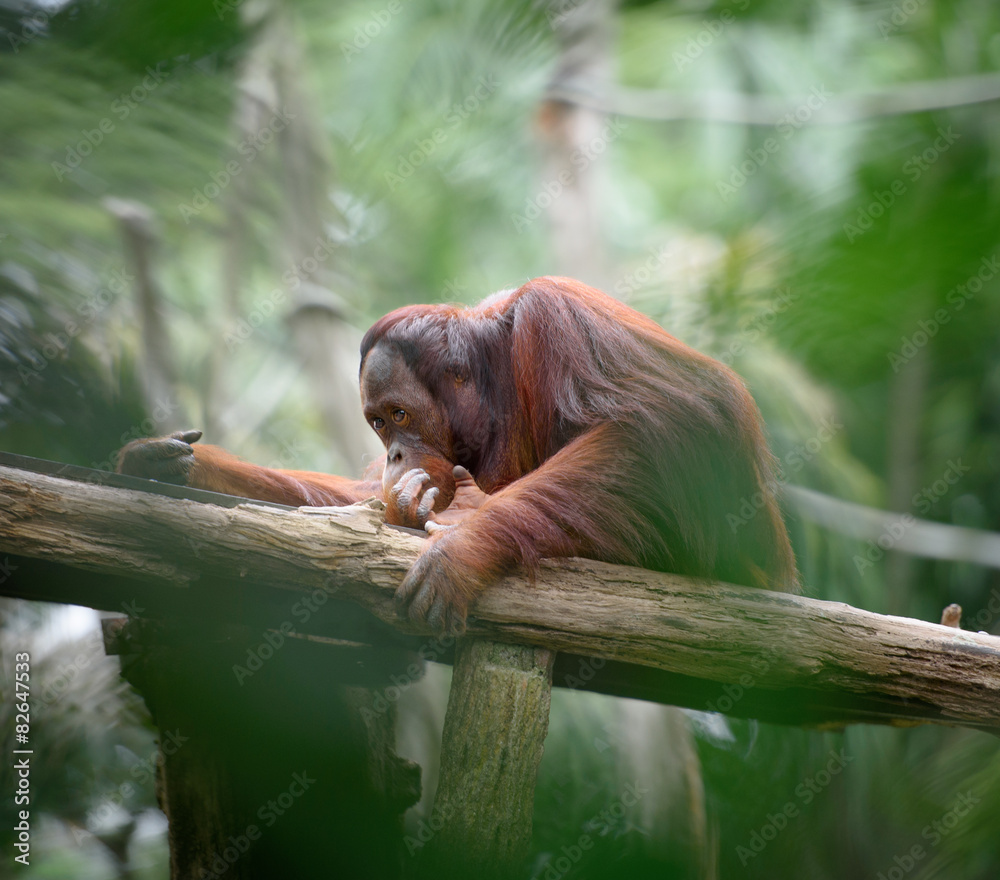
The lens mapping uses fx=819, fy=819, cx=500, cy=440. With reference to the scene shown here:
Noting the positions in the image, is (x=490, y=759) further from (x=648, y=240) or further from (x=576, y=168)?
(x=648, y=240)

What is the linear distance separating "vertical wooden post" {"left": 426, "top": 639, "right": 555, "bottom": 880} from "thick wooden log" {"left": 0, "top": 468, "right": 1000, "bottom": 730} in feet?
0.35

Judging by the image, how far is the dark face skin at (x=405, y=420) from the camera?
11.7 feet

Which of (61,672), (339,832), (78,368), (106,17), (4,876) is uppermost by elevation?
(106,17)

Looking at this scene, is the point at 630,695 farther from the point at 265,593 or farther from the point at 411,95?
the point at 411,95

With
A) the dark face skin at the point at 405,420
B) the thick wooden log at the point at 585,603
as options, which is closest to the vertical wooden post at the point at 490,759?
the thick wooden log at the point at 585,603

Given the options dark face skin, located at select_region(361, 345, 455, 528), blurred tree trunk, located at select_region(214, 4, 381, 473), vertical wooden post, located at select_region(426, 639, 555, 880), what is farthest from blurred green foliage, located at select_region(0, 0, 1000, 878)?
dark face skin, located at select_region(361, 345, 455, 528)

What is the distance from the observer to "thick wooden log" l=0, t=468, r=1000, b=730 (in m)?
2.53

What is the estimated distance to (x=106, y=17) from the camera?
97 cm

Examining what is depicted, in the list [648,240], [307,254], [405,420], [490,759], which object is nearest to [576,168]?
[307,254]

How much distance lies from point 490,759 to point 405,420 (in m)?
1.55

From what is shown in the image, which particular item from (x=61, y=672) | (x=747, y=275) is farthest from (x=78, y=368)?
(x=61, y=672)

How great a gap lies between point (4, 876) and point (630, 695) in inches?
98.0

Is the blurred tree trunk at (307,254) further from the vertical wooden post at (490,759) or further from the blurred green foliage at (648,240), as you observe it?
the vertical wooden post at (490,759)

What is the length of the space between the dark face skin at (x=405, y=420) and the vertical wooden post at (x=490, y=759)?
3.03 feet
